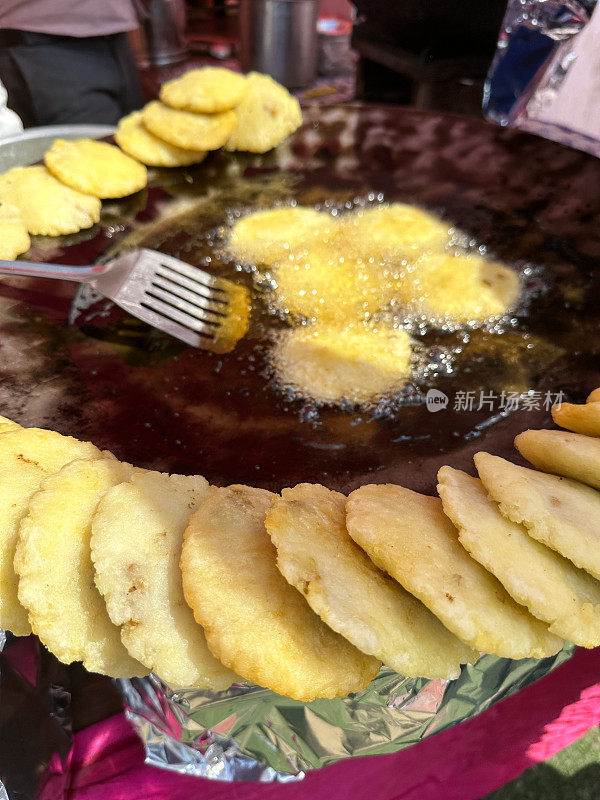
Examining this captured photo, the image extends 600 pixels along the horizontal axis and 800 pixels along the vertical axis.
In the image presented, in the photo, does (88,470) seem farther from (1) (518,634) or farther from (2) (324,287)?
(2) (324,287)

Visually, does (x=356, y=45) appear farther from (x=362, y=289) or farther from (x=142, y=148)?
(x=362, y=289)

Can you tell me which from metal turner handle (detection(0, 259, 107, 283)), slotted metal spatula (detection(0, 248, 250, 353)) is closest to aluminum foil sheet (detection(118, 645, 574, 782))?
slotted metal spatula (detection(0, 248, 250, 353))

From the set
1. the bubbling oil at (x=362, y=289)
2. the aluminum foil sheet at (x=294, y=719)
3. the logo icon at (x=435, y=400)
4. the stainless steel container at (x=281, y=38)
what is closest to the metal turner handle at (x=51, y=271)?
the bubbling oil at (x=362, y=289)

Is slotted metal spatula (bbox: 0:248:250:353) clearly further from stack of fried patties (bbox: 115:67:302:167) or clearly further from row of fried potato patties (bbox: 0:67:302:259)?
stack of fried patties (bbox: 115:67:302:167)

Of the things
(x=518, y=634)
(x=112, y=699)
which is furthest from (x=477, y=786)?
(x=112, y=699)

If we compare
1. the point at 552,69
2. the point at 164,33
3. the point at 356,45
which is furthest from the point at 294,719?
the point at 164,33

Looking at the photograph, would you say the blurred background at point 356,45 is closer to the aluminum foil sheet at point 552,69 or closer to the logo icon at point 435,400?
the aluminum foil sheet at point 552,69
